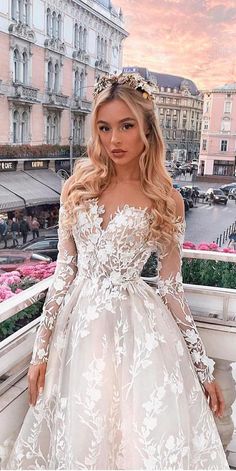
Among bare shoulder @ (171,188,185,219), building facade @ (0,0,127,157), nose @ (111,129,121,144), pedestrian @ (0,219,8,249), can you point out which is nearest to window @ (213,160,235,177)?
building facade @ (0,0,127,157)

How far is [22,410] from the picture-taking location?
3.61ft

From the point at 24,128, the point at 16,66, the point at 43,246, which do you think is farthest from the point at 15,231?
the point at 16,66

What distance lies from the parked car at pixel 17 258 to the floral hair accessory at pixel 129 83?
1204mm

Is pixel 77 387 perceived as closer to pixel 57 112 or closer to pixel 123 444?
pixel 123 444

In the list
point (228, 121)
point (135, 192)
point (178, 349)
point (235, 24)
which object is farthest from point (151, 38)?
point (178, 349)

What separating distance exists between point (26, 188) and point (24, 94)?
1.37ft

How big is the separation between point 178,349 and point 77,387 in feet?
0.75

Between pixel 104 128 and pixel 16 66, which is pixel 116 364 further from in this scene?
pixel 16 66

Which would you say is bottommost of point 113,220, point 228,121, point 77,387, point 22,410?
point 22,410

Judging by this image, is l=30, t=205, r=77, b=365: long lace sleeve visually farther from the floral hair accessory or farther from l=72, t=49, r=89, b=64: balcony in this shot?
l=72, t=49, r=89, b=64: balcony

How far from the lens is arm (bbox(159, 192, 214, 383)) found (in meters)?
0.97

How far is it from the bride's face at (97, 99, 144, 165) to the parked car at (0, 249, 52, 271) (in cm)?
118

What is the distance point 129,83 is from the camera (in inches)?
35.2

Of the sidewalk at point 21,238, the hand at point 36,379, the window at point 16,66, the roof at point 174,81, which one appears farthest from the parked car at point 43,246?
the hand at point 36,379
